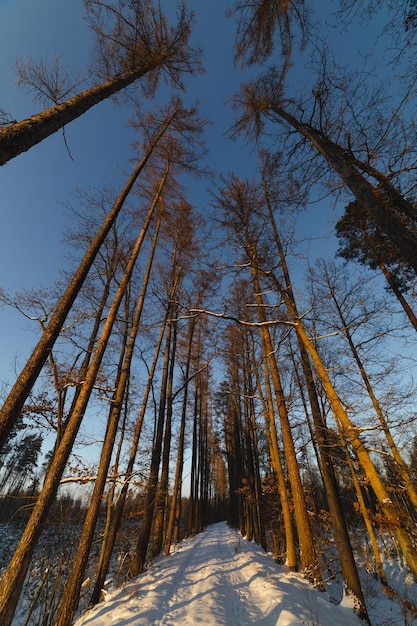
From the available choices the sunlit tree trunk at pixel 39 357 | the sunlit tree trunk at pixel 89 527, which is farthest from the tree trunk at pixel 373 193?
A: the sunlit tree trunk at pixel 89 527

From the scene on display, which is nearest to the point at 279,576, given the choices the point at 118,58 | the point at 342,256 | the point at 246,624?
the point at 246,624

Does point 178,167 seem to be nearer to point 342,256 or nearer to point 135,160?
point 135,160

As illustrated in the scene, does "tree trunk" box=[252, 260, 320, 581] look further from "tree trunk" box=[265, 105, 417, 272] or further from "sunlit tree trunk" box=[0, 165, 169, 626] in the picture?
"sunlit tree trunk" box=[0, 165, 169, 626]

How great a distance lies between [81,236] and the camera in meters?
9.34

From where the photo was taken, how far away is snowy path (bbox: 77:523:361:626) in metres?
4.11

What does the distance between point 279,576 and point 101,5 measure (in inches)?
560

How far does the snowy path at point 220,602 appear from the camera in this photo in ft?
Answer: 13.5

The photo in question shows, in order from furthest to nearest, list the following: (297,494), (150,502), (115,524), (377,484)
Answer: (150,502) → (115,524) → (297,494) → (377,484)

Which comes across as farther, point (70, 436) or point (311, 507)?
point (311, 507)

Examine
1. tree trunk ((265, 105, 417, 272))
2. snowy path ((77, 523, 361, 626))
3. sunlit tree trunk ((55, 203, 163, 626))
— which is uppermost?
tree trunk ((265, 105, 417, 272))

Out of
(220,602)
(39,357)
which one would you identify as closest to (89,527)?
(220,602)

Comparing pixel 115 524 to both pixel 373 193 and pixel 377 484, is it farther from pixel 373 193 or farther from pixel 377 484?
pixel 373 193

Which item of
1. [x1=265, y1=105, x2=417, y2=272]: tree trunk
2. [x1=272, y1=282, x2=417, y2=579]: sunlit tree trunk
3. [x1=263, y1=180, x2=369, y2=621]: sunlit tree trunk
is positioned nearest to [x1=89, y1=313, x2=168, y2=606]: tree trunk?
[x1=272, y1=282, x2=417, y2=579]: sunlit tree trunk

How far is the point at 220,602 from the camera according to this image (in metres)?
4.91
